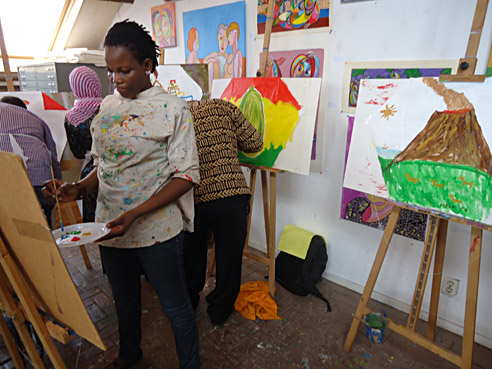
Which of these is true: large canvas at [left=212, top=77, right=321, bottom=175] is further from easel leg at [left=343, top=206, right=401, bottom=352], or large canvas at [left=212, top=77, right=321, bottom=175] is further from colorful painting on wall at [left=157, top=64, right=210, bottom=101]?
easel leg at [left=343, top=206, right=401, bottom=352]

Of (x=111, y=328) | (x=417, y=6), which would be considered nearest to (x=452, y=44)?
(x=417, y=6)

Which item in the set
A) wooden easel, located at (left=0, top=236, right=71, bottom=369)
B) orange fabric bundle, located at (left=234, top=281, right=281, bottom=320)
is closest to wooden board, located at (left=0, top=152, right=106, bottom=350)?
wooden easel, located at (left=0, top=236, right=71, bottom=369)

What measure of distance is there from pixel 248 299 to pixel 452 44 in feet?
5.88

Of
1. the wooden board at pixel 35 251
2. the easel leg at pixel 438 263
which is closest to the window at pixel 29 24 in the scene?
the wooden board at pixel 35 251

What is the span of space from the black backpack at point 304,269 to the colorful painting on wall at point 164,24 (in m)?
2.27

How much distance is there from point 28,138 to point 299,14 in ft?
6.03

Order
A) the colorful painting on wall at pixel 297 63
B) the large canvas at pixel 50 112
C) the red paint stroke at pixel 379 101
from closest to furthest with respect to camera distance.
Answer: the red paint stroke at pixel 379 101 < the colorful painting on wall at pixel 297 63 < the large canvas at pixel 50 112

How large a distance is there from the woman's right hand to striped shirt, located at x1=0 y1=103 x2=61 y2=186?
83 centimetres

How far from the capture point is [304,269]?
220cm

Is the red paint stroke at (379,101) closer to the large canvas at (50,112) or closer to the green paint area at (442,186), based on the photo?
the green paint area at (442,186)

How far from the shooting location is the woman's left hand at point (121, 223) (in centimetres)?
105

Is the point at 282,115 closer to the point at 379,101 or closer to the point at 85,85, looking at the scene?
the point at 379,101

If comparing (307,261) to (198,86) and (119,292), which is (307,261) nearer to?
(119,292)

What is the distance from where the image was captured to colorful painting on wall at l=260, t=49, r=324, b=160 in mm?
2127
